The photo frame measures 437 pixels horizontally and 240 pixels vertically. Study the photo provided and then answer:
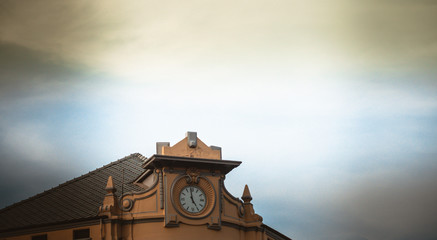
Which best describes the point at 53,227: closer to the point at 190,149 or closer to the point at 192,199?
the point at 192,199

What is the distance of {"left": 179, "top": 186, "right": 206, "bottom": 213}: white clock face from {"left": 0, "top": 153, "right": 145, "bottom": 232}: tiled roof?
517 centimetres

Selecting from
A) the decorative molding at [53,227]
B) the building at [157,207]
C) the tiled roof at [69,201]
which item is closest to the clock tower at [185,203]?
the building at [157,207]

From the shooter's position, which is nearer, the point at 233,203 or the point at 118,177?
the point at 233,203

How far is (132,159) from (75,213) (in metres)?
10.4

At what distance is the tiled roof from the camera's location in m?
58.0

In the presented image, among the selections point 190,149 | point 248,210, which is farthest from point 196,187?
point 248,210

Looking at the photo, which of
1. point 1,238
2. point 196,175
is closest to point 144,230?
point 196,175

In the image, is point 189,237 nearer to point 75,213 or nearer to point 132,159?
point 75,213

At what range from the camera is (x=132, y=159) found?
68188mm

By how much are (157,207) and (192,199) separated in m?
2.74

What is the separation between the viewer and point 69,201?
60.8m

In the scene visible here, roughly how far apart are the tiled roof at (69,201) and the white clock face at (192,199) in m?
5.17

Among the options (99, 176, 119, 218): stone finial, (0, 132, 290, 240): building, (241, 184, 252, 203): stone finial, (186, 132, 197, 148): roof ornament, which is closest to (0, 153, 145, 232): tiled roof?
(0, 132, 290, 240): building

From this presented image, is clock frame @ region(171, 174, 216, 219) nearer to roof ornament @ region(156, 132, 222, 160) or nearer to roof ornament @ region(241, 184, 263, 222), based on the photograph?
roof ornament @ region(156, 132, 222, 160)
